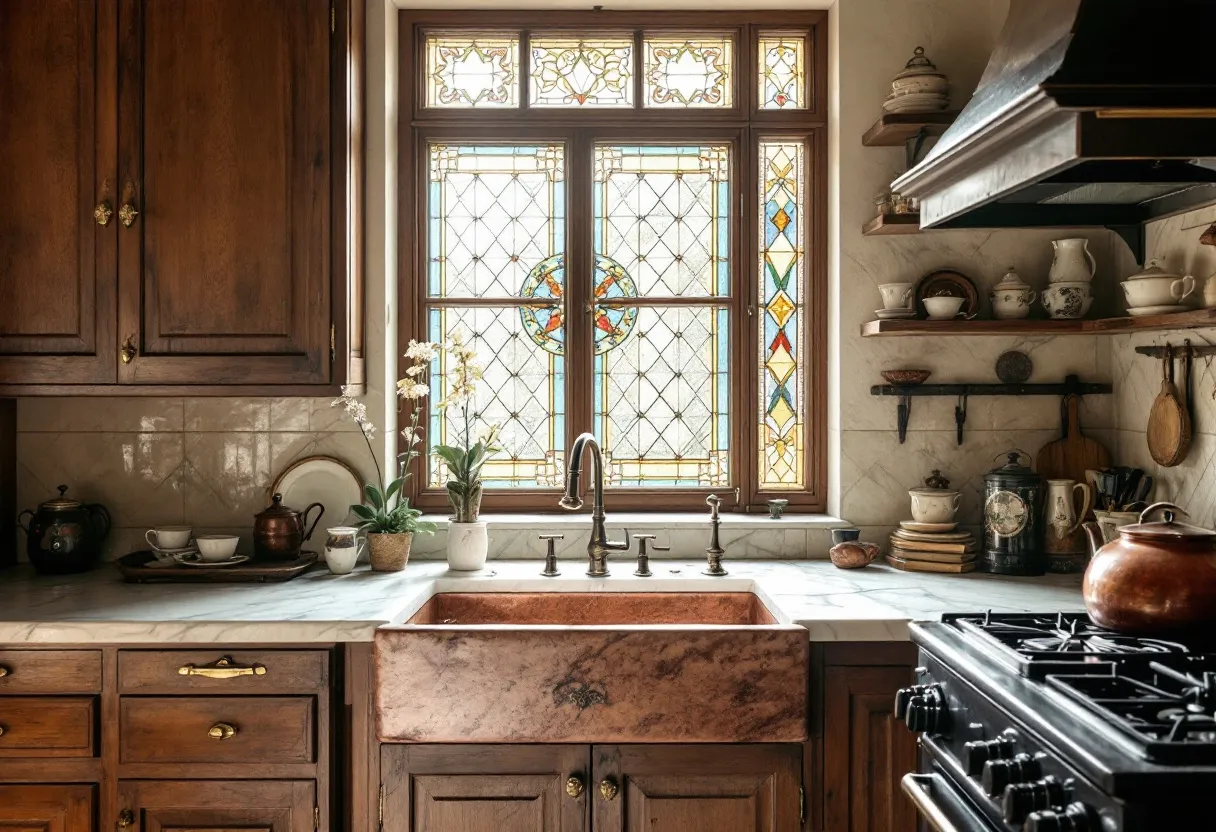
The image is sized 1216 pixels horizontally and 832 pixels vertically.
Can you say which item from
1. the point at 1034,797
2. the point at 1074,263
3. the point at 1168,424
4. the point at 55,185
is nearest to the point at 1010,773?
the point at 1034,797

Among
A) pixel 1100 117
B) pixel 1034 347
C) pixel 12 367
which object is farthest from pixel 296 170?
pixel 1034 347

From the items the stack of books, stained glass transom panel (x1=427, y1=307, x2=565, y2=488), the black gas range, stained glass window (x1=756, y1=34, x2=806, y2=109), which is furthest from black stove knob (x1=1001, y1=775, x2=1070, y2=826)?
stained glass window (x1=756, y1=34, x2=806, y2=109)

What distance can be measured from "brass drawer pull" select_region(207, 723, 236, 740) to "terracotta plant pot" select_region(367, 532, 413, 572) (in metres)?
0.65

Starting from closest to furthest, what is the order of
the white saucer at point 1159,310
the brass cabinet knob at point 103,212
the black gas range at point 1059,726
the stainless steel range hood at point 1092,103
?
the black gas range at point 1059,726, the stainless steel range hood at point 1092,103, the white saucer at point 1159,310, the brass cabinet knob at point 103,212

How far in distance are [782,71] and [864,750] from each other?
6.52 ft

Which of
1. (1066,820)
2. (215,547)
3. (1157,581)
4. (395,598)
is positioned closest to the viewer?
(1066,820)

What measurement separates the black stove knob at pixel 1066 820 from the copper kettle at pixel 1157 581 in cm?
52

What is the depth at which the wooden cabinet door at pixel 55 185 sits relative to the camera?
2.44 m

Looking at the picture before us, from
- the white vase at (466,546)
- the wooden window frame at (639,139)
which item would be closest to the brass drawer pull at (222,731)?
the white vase at (466,546)

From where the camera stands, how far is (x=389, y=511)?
8.89ft

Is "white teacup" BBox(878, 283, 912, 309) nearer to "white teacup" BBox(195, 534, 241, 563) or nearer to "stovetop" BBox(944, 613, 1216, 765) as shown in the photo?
"stovetop" BBox(944, 613, 1216, 765)

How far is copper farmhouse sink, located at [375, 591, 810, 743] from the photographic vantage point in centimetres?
206

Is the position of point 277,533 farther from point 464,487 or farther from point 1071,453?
point 1071,453

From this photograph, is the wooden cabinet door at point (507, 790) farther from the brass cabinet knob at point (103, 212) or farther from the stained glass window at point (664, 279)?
the brass cabinet knob at point (103, 212)
